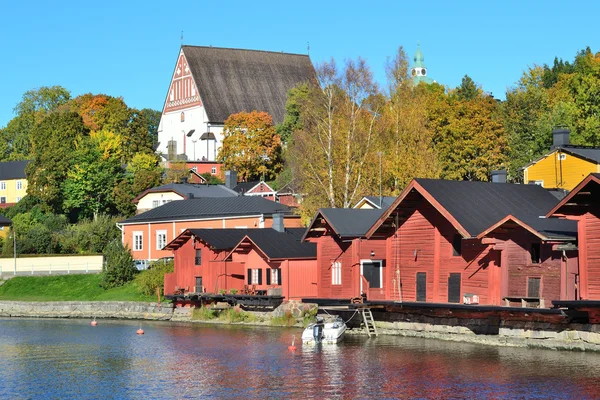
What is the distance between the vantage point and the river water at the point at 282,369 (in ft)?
126

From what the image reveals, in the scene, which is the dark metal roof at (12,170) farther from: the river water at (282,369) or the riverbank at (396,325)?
the river water at (282,369)

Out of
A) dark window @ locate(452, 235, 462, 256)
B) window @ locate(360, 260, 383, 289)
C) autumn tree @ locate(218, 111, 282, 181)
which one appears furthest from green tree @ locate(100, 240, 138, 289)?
autumn tree @ locate(218, 111, 282, 181)

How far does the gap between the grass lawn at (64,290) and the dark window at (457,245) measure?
30.1 m

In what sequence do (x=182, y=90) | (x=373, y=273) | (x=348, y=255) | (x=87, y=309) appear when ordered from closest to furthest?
(x=373, y=273), (x=348, y=255), (x=87, y=309), (x=182, y=90)

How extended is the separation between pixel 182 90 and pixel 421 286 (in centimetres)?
10786

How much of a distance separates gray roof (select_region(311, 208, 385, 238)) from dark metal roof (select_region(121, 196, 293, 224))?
830 inches

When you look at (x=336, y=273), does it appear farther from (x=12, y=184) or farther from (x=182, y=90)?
(x=182, y=90)

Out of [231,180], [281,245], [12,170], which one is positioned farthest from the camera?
A: [12,170]

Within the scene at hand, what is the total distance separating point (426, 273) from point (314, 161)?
85.5 ft

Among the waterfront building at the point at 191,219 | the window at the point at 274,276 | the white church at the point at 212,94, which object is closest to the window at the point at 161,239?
the waterfront building at the point at 191,219

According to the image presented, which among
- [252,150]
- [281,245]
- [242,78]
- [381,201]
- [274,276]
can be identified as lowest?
[274,276]

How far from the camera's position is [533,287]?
48562mm

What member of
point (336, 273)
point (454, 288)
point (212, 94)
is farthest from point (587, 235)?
point (212, 94)

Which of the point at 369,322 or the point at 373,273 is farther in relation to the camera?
the point at 373,273
